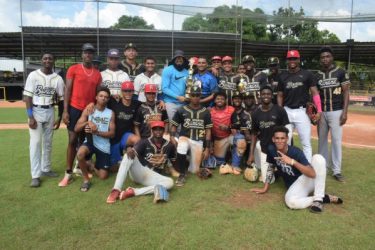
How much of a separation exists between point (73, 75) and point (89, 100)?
1.49 feet

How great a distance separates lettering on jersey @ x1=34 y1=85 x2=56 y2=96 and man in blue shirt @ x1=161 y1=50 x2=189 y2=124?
1919 mm

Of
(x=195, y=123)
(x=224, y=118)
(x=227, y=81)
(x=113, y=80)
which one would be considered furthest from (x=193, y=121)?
(x=113, y=80)

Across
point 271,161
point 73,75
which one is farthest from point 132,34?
point 271,161

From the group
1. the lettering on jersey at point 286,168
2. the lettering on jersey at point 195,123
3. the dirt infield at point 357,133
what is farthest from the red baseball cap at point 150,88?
the dirt infield at point 357,133

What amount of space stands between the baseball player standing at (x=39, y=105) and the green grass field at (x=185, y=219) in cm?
40

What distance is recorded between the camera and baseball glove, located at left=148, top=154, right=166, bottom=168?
518cm

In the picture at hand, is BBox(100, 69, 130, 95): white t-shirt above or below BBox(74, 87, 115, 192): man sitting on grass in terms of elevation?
above

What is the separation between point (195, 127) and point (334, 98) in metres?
2.38

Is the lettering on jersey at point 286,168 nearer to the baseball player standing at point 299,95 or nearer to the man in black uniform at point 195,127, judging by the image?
the baseball player standing at point 299,95

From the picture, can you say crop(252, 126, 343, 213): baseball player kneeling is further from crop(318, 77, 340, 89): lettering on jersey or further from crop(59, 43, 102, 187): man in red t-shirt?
crop(59, 43, 102, 187): man in red t-shirt

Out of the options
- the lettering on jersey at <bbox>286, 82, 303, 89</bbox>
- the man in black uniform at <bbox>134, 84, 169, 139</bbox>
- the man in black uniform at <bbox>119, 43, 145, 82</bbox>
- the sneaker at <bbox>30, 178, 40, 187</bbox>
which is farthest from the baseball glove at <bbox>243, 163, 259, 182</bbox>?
the sneaker at <bbox>30, 178, 40, 187</bbox>

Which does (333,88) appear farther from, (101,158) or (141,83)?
(101,158)

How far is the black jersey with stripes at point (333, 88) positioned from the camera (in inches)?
224

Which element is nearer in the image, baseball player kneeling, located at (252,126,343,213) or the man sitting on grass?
baseball player kneeling, located at (252,126,343,213)
